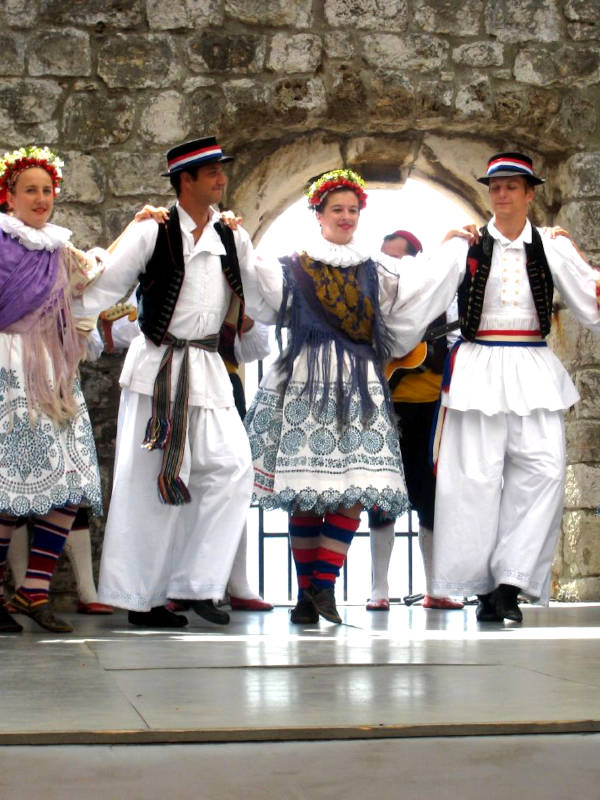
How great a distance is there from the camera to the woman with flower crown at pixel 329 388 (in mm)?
5234

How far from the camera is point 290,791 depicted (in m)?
2.20

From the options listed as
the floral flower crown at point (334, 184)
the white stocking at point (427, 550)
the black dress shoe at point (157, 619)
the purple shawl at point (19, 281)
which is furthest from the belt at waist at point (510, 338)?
the purple shawl at point (19, 281)

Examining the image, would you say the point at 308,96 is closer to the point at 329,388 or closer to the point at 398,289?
the point at 398,289

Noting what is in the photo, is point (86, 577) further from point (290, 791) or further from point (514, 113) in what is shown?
point (290, 791)

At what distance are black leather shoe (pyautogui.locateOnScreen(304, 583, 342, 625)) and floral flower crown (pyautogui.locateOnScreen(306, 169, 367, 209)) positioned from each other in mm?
1533

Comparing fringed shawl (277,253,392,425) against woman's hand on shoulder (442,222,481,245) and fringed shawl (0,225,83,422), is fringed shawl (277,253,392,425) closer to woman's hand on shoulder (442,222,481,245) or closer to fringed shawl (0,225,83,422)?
woman's hand on shoulder (442,222,481,245)

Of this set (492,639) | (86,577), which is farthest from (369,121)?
(492,639)

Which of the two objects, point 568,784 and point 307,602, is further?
point 307,602

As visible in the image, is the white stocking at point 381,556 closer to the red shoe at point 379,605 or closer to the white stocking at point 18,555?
the red shoe at point 379,605

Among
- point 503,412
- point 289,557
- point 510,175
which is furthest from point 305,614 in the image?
point 289,557

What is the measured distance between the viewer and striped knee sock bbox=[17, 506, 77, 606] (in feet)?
15.8

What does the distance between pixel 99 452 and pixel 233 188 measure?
1484 mm

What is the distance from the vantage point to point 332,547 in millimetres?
5234

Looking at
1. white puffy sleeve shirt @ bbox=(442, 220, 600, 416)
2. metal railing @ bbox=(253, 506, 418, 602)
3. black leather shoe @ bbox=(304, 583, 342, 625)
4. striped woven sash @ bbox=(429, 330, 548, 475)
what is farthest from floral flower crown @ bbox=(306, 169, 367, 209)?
metal railing @ bbox=(253, 506, 418, 602)
